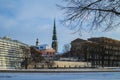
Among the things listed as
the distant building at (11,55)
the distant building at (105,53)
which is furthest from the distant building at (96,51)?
the distant building at (11,55)

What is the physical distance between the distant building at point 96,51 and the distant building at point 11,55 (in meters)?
26.8

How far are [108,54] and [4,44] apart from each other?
5439cm

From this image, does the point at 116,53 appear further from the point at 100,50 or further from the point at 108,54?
the point at 100,50

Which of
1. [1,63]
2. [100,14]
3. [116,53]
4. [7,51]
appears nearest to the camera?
[100,14]

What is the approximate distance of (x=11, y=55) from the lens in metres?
152

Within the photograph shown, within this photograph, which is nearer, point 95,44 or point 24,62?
→ point 24,62

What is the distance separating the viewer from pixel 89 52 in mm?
164125

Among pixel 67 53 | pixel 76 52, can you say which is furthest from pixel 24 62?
pixel 67 53

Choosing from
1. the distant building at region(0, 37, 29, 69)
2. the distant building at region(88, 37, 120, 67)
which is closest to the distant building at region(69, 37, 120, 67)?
the distant building at region(88, 37, 120, 67)

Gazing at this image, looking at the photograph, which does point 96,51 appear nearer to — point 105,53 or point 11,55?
point 105,53

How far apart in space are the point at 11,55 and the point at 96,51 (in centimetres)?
4143

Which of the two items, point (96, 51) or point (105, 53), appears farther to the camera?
point (105, 53)

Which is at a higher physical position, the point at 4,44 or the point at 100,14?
the point at 4,44

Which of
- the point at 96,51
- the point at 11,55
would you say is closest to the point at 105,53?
the point at 96,51
